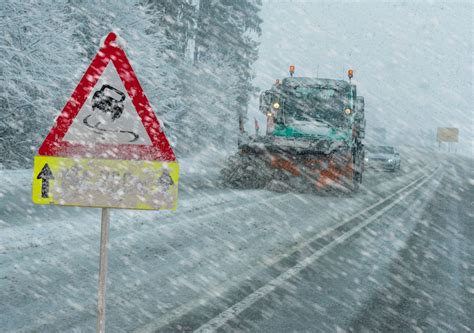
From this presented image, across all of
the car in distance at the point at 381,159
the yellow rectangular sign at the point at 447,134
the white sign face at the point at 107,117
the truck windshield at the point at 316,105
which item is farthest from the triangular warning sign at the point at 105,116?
the yellow rectangular sign at the point at 447,134

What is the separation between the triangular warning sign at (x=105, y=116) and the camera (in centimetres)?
373

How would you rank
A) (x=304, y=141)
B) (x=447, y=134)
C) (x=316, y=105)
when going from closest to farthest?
1. (x=304, y=141)
2. (x=316, y=105)
3. (x=447, y=134)

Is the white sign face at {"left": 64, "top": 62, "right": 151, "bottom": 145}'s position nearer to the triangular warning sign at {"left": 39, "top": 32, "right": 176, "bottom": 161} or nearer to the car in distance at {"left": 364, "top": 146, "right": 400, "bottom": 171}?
the triangular warning sign at {"left": 39, "top": 32, "right": 176, "bottom": 161}

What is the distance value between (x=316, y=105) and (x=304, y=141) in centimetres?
164

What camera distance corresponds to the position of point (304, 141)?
16.4 m

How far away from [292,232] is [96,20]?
53.1 ft

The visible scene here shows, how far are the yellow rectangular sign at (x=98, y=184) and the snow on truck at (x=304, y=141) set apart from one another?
12592 mm

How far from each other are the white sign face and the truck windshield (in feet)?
46.3

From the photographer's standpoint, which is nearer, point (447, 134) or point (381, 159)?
point (381, 159)

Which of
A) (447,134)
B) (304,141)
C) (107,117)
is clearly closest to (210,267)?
(107,117)

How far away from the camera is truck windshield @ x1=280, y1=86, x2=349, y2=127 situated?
57.3ft

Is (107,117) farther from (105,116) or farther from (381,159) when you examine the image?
(381,159)

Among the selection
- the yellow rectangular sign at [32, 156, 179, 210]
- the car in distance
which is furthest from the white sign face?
the car in distance

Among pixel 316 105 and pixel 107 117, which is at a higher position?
pixel 316 105
